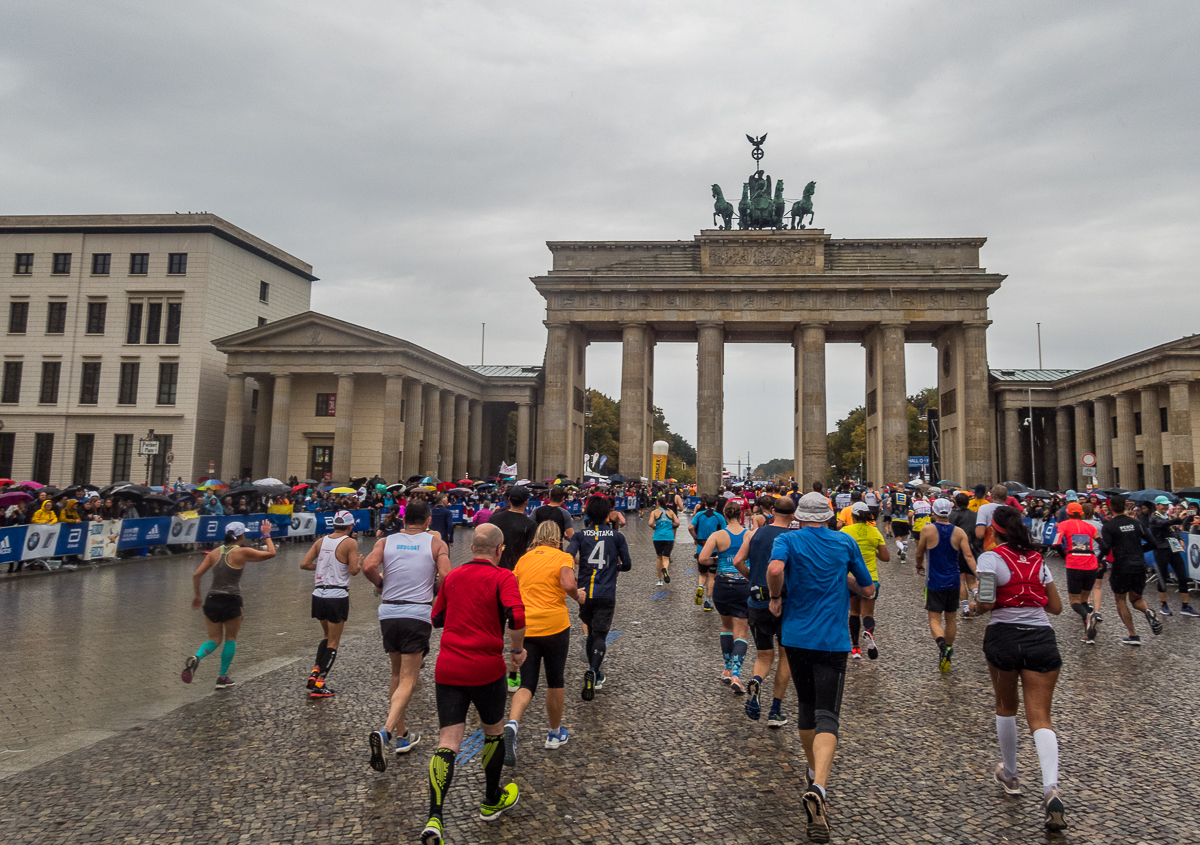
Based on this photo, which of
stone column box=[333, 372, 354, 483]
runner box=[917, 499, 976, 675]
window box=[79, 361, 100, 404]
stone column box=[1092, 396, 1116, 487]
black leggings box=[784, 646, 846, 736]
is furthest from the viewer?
stone column box=[1092, 396, 1116, 487]

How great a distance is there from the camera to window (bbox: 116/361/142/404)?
46.1 meters

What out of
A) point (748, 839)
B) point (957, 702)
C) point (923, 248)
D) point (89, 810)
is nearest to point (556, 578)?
point (748, 839)

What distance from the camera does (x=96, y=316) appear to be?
154 feet

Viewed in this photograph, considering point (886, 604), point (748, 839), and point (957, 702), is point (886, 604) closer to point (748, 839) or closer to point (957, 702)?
point (957, 702)

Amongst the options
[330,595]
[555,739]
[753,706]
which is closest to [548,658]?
[555,739]

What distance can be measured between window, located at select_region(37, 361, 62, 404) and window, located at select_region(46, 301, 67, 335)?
78.2 inches

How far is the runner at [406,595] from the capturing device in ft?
19.7

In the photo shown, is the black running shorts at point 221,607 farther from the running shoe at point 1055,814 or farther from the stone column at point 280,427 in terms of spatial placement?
the stone column at point 280,427

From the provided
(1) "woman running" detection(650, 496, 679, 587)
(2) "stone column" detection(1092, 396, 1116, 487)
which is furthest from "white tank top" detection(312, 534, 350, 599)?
(2) "stone column" detection(1092, 396, 1116, 487)

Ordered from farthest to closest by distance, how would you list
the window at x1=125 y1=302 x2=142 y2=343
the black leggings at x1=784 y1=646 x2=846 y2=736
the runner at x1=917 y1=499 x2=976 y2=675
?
the window at x1=125 y1=302 x2=142 y2=343, the runner at x1=917 y1=499 x2=976 y2=675, the black leggings at x1=784 y1=646 x2=846 y2=736

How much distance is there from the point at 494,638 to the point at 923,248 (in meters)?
53.8

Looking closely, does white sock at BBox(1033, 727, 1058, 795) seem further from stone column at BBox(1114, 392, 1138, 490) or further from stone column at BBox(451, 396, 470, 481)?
stone column at BBox(451, 396, 470, 481)

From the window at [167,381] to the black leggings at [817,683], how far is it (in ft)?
162

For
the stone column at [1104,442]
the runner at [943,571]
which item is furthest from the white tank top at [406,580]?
the stone column at [1104,442]
